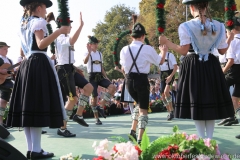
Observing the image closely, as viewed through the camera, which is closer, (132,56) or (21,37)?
(21,37)

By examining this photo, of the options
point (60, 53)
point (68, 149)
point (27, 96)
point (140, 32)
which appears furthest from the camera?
A: point (60, 53)

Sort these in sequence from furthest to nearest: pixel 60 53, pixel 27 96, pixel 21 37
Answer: pixel 60 53, pixel 21 37, pixel 27 96

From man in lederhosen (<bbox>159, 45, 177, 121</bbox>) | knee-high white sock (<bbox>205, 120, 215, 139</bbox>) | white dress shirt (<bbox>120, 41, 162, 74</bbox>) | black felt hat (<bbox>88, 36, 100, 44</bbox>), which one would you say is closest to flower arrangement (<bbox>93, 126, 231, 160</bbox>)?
knee-high white sock (<bbox>205, 120, 215, 139</bbox>)

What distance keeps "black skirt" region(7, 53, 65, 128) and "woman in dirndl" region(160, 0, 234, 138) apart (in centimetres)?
144

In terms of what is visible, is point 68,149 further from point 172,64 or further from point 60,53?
point 172,64

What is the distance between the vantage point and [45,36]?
13.1 ft

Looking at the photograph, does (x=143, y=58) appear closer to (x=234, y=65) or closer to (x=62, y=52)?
(x=62, y=52)

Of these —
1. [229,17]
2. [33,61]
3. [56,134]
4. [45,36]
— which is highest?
[229,17]

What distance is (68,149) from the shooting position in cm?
457

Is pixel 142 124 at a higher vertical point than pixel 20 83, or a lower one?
lower

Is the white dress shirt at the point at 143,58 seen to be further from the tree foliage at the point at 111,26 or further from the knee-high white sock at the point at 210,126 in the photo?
the tree foliage at the point at 111,26

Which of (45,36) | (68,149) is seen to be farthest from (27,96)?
(68,149)

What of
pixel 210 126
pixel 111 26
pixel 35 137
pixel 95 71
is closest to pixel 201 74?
pixel 210 126

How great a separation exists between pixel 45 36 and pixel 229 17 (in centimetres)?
256
